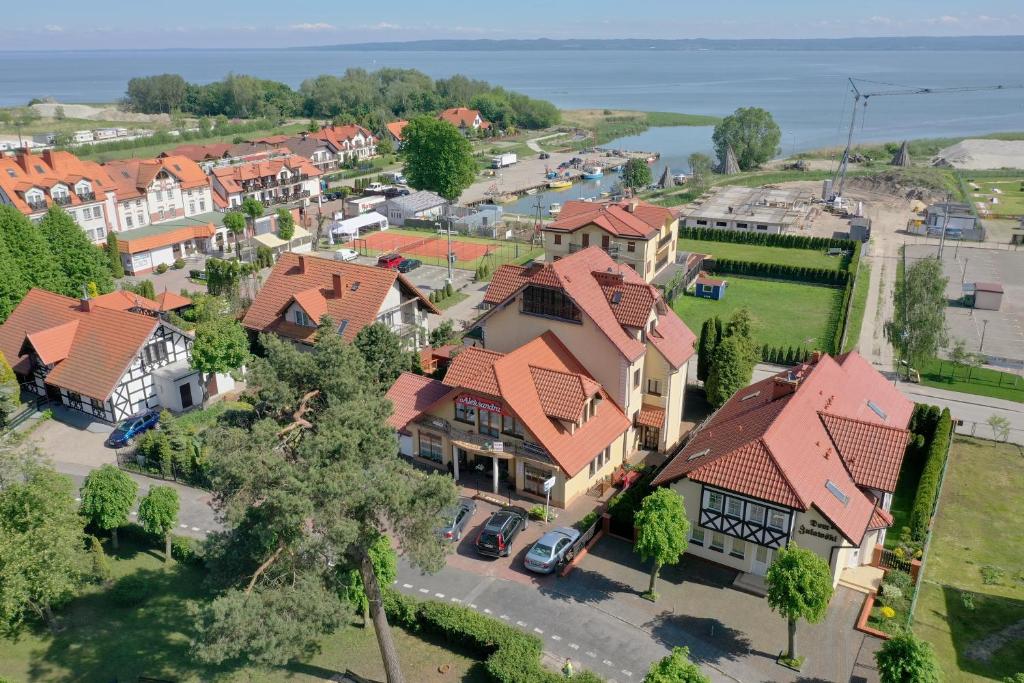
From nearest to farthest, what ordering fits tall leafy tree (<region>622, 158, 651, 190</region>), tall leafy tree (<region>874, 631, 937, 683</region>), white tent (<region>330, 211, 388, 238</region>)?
tall leafy tree (<region>874, 631, 937, 683</region>), white tent (<region>330, 211, 388, 238</region>), tall leafy tree (<region>622, 158, 651, 190</region>)

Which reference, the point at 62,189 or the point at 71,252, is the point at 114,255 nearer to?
the point at 62,189

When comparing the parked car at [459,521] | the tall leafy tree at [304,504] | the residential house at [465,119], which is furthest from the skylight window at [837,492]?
the residential house at [465,119]

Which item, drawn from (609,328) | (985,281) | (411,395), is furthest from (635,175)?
(411,395)

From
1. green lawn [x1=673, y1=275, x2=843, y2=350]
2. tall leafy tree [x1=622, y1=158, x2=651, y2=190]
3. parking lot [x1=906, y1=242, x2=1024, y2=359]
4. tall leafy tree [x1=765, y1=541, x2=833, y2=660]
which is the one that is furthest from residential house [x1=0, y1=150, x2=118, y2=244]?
parking lot [x1=906, y1=242, x2=1024, y2=359]

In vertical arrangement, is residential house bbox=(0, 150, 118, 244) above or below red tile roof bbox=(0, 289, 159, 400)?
above

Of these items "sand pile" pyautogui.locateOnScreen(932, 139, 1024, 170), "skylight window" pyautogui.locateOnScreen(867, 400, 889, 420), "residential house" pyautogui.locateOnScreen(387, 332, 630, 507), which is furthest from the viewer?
"sand pile" pyautogui.locateOnScreen(932, 139, 1024, 170)

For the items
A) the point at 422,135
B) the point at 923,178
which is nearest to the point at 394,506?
the point at 422,135

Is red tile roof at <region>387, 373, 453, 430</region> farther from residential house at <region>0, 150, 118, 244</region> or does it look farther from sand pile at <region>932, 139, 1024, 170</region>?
sand pile at <region>932, 139, 1024, 170</region>
